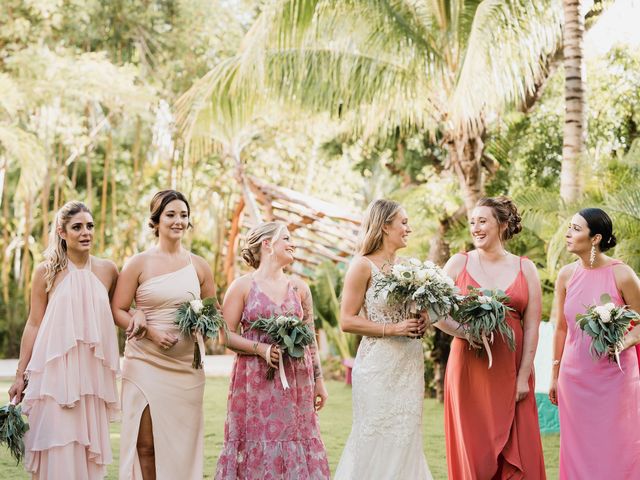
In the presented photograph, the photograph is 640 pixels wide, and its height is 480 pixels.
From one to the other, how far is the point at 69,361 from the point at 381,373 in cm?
203

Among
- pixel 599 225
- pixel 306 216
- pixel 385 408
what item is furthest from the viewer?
pixel 306 216

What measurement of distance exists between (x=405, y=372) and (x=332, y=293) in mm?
12204

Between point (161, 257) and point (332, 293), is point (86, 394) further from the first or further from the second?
point (332, 293)

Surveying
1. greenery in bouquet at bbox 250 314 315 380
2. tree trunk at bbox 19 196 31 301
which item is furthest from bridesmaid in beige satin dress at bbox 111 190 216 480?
tree trunk at bbox 19 196 31 301

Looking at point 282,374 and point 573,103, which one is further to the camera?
point 573,103

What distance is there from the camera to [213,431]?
11797 millimetres

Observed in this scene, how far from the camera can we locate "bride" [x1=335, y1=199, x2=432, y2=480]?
20.5ft

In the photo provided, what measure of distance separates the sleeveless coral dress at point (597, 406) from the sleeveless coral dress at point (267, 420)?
5.62 feet

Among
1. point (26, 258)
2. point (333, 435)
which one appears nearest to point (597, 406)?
point (333, 435)

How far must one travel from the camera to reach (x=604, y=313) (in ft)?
21.0

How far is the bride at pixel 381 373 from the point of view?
20.5 feet

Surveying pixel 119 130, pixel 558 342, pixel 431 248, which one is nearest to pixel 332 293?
pixel 431 248

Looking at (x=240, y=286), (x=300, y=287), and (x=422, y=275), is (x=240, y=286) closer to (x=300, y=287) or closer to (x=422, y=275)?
(x=300, y=287)

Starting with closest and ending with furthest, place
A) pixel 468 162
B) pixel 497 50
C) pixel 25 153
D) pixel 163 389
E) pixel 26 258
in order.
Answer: pixel 163 389
pixel 497 50
pixel 468 162
pixel 25 153
pixel 26 258
